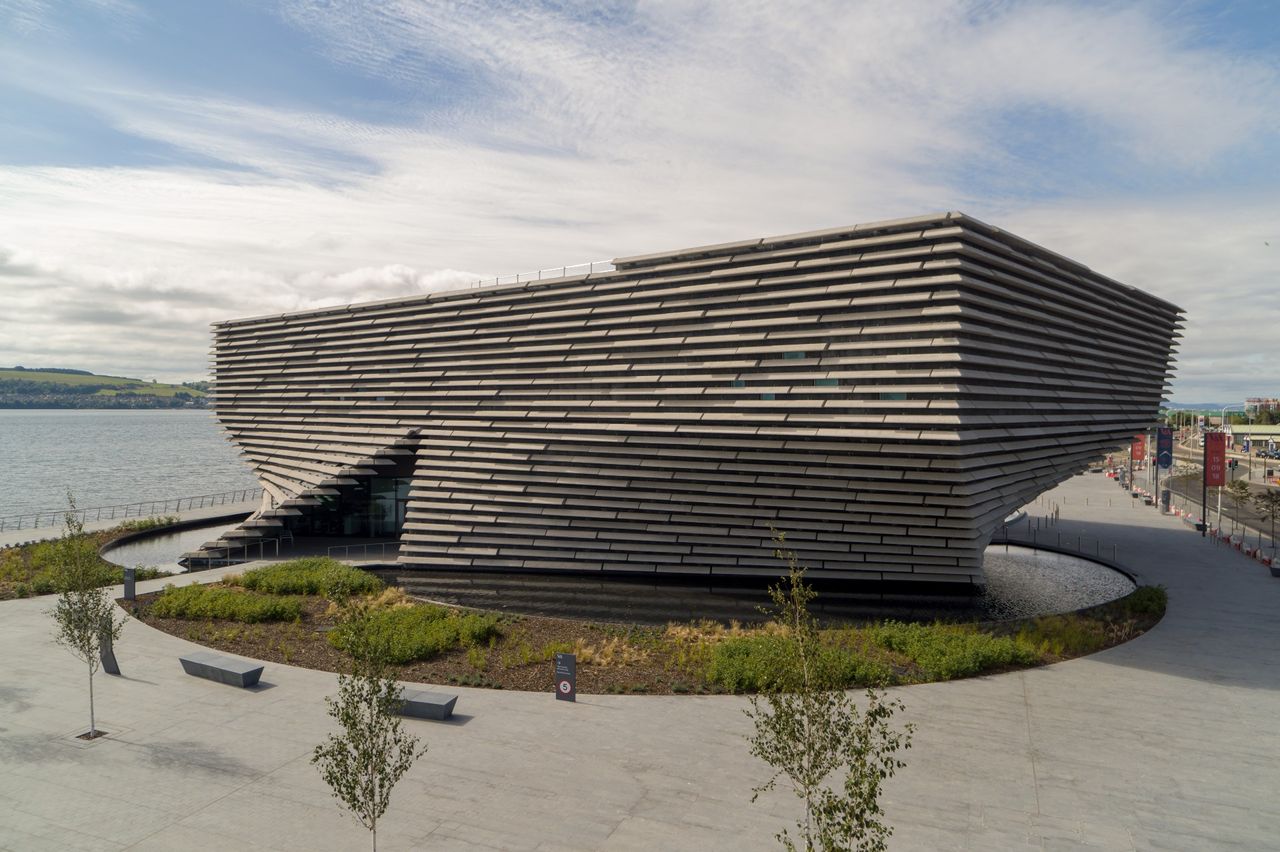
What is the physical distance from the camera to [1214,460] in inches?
1467

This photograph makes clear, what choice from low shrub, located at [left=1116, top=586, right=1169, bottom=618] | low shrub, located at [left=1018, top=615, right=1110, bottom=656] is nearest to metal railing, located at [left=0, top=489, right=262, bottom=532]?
low shrub, located at [left=1018, top=615, right=1110, bottom=656]

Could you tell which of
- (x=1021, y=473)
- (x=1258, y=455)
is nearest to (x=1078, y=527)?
(x=1021, y=473)

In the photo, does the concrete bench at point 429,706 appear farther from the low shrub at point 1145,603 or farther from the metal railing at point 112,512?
the metal railing at point 112,512

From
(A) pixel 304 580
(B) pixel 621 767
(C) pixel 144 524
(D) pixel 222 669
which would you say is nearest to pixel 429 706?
(B) pixel 621 767

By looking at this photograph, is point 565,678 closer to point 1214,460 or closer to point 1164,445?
point 1214,460

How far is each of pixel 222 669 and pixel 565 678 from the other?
7.13 m

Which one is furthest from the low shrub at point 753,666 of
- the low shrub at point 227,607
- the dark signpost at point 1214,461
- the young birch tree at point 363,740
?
the dark signpost at point 1214,461

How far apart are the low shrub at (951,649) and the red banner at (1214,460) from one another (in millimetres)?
25461

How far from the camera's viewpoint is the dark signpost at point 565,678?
15062mm

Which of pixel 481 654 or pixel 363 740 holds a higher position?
pixel 363 740

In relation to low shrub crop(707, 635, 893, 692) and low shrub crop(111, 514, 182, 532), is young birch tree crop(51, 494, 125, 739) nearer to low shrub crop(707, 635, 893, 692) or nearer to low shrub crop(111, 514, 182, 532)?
low shrub crop(707, 635, 893, 692)

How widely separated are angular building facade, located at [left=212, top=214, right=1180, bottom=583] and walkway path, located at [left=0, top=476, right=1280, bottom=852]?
6.36 metres

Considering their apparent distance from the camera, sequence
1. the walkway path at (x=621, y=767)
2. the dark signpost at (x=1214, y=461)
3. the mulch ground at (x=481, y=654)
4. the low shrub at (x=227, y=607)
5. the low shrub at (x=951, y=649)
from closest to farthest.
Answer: the walkway path at (x=621, y=767)
the mulch ground at (x=481, y=654)
the low shrub at (x=951, y=649)
the low shrub at (x=227, y=607)
the dark signpost at (x=1214, y=461)

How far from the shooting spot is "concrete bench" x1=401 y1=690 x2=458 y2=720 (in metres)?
14.0
